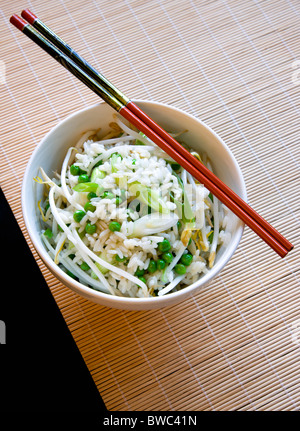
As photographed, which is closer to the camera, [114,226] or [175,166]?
[114,226]

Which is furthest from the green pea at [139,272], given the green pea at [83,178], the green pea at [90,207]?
the green pea at [83,178]

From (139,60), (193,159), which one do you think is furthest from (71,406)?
(139,60)

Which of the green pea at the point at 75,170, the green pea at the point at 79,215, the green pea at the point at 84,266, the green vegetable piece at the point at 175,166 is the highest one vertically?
the green pea at the point at 75,170

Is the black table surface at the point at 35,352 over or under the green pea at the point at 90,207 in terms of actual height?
under

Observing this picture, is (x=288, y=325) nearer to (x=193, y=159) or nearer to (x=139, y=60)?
(x=193, y=159)

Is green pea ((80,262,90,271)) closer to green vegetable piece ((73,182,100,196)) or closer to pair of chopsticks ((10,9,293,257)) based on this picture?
green vegetable piece ((73,182,100,196))

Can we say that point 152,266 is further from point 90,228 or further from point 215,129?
point 215,129

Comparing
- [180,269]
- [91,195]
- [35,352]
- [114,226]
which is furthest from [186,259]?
[35,352]

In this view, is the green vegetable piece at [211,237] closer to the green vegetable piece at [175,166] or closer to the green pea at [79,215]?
the green vegetable piece at [175,166]
